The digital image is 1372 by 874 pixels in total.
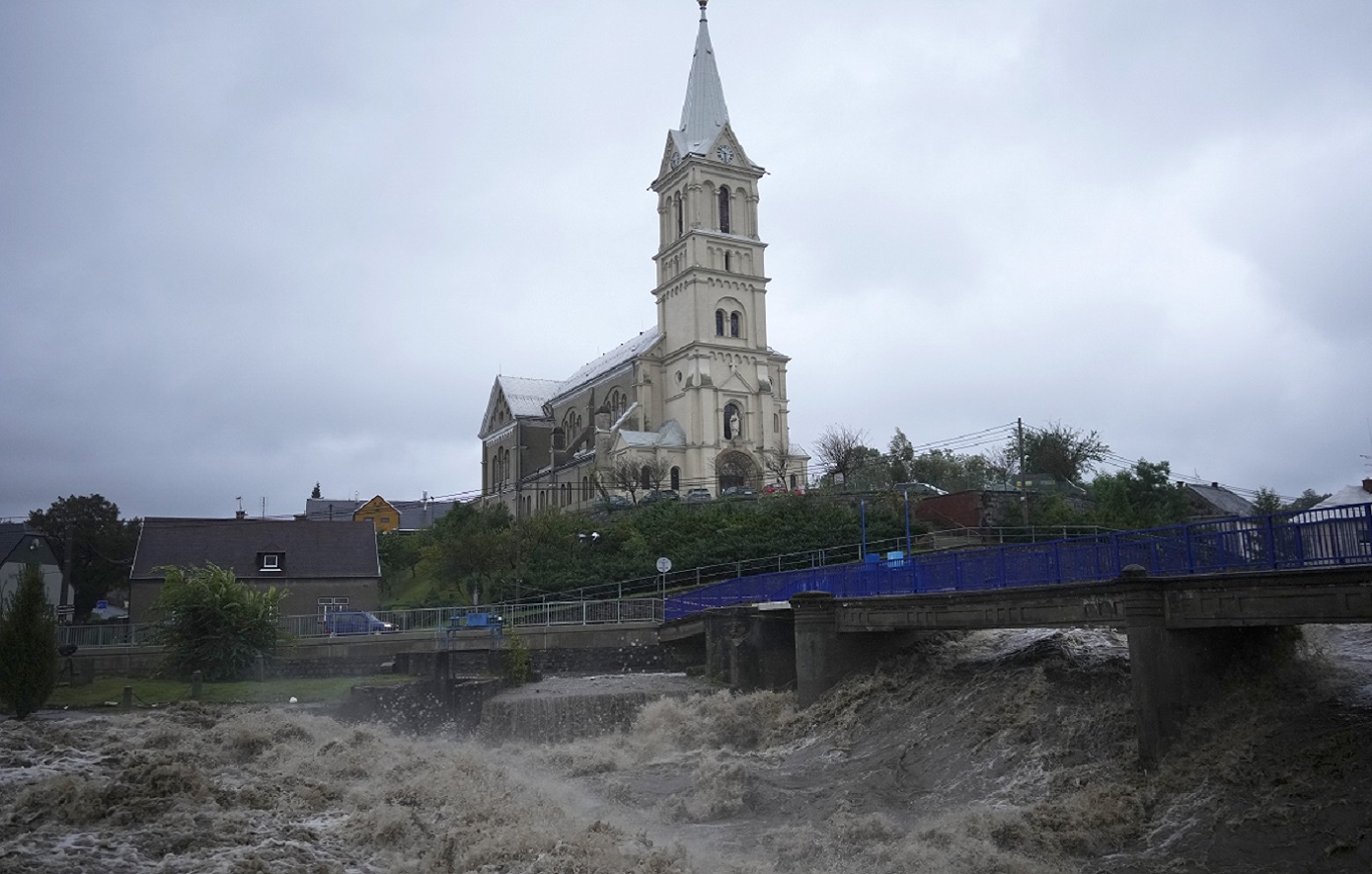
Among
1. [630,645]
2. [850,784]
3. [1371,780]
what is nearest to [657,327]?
[630,645]

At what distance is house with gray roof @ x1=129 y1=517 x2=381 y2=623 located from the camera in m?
49.5

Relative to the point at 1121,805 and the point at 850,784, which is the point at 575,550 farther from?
the point at 1121,805

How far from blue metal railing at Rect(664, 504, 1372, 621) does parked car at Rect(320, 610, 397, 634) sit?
19186mm

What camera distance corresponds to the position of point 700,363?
254ft

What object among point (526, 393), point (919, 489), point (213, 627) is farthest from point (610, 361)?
point (213, 627)

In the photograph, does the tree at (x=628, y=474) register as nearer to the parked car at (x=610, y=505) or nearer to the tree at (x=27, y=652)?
the parked car at (x=610, y=505)

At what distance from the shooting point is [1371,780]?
47.4 feet

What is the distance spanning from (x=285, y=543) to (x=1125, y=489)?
1628 inches

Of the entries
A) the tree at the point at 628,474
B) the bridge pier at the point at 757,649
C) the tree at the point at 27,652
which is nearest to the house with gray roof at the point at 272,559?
the tree at the point at 27,652

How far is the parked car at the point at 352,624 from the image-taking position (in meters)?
41.9

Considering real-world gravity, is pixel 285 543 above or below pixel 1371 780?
above

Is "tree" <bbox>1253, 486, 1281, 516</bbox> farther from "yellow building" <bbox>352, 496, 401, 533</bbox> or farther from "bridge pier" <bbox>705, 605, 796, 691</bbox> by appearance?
"yellow building" <bbox>352, 496, 401, 533</bbox>

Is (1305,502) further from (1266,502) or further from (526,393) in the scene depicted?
(526,393)

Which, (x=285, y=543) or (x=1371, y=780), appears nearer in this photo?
(x=1371, y=780)
